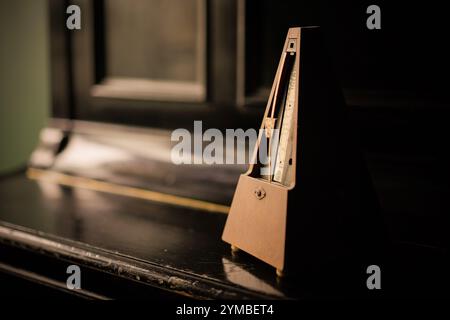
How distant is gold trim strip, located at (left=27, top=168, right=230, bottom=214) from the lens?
1405mm

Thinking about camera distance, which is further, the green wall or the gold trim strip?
the green wall

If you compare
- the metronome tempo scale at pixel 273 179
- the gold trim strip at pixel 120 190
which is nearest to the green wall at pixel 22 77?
the gold trim strip at pixel 120 190

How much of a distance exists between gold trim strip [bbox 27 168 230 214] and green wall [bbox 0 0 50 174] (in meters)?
0.58

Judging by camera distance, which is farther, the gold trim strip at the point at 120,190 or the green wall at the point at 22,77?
the green wall at the point at 22,77

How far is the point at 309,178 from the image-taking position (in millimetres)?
896

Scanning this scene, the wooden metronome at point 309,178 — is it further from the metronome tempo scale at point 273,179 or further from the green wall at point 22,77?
the green wall at point 22,77

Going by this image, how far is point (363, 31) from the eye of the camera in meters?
1.22

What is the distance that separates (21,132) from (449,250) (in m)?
1.83

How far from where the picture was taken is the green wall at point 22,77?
2178 millimetres

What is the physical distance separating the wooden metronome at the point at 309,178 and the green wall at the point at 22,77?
150 centimetres

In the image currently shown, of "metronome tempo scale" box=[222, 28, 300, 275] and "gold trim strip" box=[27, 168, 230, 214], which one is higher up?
"metronome tempo scale" box=[222, 28, 300, 275]

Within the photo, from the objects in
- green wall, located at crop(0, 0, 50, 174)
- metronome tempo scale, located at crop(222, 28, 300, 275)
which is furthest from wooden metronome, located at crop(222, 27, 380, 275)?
green wall, located at crop(0, 0, 50, 174)

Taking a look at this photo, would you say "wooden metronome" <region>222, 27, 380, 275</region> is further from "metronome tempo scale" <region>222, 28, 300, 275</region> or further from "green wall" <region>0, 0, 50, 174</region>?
"green wall" <region>0, 0, 50, 174</region>
